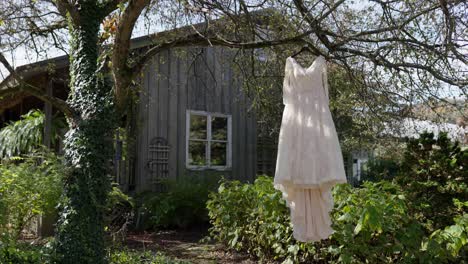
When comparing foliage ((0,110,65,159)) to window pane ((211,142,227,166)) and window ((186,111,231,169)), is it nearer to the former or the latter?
window ((186,111,231,169))

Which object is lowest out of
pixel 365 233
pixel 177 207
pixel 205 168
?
pixel 365 233

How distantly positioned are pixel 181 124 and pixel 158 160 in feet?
3.66

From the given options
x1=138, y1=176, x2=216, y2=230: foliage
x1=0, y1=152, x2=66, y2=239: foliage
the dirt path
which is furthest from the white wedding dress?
x1=138, y1=176, x2=216, y2=230: foliage

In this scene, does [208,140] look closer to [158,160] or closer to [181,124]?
[181,124]

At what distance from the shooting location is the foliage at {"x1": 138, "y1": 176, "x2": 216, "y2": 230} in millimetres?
10375

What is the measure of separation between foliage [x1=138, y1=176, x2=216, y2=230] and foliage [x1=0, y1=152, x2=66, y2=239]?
2824 millimetres

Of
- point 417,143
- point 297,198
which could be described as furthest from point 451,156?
point 297,198

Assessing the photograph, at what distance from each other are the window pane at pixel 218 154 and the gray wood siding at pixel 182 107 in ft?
0.90

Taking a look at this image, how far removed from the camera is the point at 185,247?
8594 millimetres

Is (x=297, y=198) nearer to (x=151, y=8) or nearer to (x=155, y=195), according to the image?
(x=151, y=8)

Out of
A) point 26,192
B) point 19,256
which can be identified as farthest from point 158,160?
point 19,256

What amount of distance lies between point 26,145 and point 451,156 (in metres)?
8.81

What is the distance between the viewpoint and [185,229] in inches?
421

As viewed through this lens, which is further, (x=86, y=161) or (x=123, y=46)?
(x=123, y=46)
